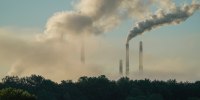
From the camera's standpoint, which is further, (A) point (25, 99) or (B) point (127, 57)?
(B) point (127, 57)

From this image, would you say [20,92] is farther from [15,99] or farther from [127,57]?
[127,57]

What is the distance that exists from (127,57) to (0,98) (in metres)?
64.2

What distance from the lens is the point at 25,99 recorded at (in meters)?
136

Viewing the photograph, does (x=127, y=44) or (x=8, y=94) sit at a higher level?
(x=127, y=44)

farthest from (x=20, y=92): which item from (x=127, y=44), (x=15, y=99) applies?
(x=127, y=44)

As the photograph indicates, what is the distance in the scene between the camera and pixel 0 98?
141m

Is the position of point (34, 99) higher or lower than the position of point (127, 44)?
lower

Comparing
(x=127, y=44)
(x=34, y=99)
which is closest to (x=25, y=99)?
(x=34, y=99)

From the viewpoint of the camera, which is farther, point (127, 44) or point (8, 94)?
point (127, 44)

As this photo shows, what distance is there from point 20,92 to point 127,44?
60047mm

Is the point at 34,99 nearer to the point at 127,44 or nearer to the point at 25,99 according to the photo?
the point at 25,99

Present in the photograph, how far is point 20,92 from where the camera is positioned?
139 meters

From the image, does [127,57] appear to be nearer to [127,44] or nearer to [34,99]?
[127,44]

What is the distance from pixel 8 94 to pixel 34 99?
285 inches
